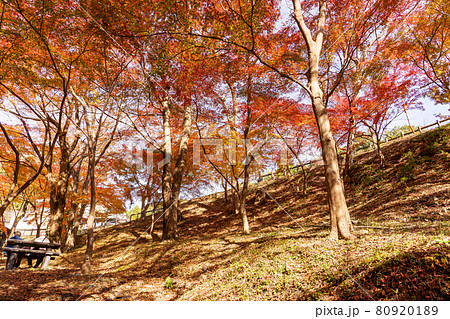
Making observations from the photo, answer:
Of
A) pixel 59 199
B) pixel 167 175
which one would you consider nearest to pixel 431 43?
pixel 167 175

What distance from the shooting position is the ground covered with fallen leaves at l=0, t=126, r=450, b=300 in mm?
2602

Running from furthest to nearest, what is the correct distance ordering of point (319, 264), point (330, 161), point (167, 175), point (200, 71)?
point (167, 175) < point (200, 71) < point (330, 161) < point (319, 264)

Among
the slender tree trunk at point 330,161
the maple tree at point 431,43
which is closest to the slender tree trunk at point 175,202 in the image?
the slender tree trunk at point 330,161

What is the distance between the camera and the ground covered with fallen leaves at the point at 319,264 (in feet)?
8.54

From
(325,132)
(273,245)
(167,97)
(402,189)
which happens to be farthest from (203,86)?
(402,189)

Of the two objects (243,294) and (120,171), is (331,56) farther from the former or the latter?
(120,171)

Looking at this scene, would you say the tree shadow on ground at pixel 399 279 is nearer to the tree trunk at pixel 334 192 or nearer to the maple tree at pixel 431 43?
the tree trunk at pixel 334 192

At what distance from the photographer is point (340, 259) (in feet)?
11.1

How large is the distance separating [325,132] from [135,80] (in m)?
7.60

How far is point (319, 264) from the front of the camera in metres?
3.50

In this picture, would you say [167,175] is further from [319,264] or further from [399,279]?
[399,279]

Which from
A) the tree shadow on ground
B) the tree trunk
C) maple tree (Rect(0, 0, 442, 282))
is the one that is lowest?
the tree shadow on ground

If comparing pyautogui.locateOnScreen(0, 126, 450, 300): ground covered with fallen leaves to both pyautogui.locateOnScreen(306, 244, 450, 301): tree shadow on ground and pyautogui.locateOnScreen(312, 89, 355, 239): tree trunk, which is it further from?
pyautogui.locateOnScreen(312, 89, 355, 239): tree trunk

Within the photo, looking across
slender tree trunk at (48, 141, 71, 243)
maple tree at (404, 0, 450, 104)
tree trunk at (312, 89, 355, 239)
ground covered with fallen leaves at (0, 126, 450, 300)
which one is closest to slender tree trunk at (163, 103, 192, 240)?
ground covered with fallen leaves at (0, 126, 450, 300)
